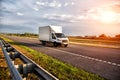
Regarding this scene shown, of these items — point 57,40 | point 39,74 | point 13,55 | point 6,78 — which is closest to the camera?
point 39,74

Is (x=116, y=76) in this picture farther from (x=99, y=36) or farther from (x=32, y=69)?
(x=99, y=36)

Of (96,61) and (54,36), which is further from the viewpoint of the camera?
(54,36)

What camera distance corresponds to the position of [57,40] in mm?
31234

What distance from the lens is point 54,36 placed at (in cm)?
3219

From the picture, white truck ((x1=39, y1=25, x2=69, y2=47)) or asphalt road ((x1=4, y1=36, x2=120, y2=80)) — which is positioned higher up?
white truck ((x1=39, y1=25, x2=69, y2=47))

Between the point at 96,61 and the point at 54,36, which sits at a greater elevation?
the point at 54,36

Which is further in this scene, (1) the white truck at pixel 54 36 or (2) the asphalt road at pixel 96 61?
(1) the white truck at pixel 54 36

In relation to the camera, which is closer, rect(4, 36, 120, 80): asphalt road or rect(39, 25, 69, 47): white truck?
rect(4, 36, 120, 80): asphalt road

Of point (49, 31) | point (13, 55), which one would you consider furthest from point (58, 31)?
point (13, 55)

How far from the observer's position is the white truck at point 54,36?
103ft

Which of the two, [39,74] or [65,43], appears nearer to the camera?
[39,74]

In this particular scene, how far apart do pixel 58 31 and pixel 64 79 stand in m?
25.6

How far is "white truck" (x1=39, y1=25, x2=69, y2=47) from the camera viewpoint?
31.3m

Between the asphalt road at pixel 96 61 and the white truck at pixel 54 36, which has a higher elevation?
the white truck at pixel 54 36
